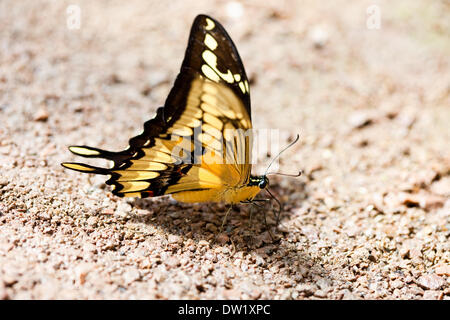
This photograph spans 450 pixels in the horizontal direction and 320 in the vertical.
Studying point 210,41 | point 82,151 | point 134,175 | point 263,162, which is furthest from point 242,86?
point 263,162

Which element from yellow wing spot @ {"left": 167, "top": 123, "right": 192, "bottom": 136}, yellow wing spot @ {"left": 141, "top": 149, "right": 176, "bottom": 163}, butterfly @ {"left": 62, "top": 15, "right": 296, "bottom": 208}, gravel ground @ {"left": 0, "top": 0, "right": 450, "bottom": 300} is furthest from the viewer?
yellow wing spot @ {"left": 141, "top": 149, "right": 176, "bottom": 163}

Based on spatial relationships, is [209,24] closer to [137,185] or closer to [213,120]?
[213,120]

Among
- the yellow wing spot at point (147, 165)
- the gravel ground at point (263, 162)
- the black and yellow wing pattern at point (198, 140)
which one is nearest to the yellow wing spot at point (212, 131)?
the black and yellow wing pattern at point (198, 140)

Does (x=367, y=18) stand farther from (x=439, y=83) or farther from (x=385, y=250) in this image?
(x=385, y=250)

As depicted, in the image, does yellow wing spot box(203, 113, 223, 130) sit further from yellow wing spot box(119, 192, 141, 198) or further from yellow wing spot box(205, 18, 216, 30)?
yellow wing spot box(119, 192, 141, 198)

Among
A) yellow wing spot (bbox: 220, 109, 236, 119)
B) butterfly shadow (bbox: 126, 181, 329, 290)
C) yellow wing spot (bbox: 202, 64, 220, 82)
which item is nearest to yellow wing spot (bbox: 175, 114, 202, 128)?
yellow wing spot (bbox: 220, 109, 236, 119)

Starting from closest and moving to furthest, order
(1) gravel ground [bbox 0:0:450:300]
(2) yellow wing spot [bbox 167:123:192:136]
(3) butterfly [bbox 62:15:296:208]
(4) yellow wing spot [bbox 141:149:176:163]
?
(1) gravel ground [bbox 0:0:450:300], (3) butterfly [bbox 62:15:296:208], (2) yellow wing spot [bbox 167:123:192:136], (4) yellow wing spot [bbox 141:149:176:163]
